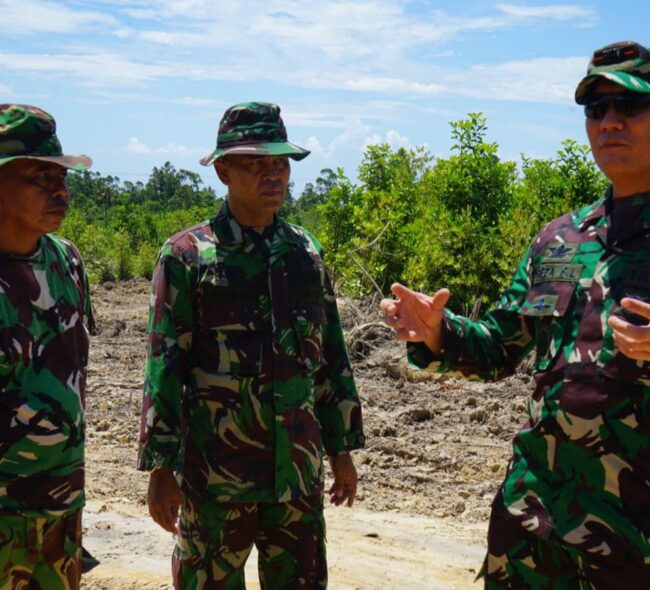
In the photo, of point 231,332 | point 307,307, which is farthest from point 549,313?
point 231,332

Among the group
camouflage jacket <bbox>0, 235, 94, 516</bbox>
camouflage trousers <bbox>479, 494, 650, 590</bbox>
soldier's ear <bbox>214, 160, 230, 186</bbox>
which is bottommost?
camouflage trousers <bbox>479, 494, 650, 590</bbox>

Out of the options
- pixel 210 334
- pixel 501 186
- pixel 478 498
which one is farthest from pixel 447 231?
pixel 210 334

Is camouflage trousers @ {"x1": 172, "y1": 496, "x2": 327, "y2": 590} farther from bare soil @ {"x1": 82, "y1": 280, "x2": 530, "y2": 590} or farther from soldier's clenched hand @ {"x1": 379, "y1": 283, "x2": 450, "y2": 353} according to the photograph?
bare soil @ {"x1": 82, "y1": 280, "x2": 530, "y2": 590}

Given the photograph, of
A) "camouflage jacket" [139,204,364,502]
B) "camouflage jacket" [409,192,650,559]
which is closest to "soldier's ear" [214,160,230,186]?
"camouflage jacket" [139,204,364,502]

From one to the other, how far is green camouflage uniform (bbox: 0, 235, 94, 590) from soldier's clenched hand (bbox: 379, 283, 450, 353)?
104 centimetres

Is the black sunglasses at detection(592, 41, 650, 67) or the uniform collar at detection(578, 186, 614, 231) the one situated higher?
the black sunglasses at detection(592, 41, 650, 67)

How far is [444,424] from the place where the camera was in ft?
21.1

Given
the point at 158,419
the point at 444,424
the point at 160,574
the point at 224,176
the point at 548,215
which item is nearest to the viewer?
the point at 158,419

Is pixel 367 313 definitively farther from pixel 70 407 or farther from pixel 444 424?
pixel 70 407

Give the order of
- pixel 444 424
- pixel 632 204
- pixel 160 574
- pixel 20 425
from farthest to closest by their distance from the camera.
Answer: pixel 444 424 → pixel 160 574 → pixel 20 425 → pixel 632 204

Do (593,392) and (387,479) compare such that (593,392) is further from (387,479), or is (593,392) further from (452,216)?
(452,216)

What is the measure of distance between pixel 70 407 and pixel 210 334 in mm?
524

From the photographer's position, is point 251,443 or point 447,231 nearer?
point 251,443

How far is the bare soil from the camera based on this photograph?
4.23 meters
